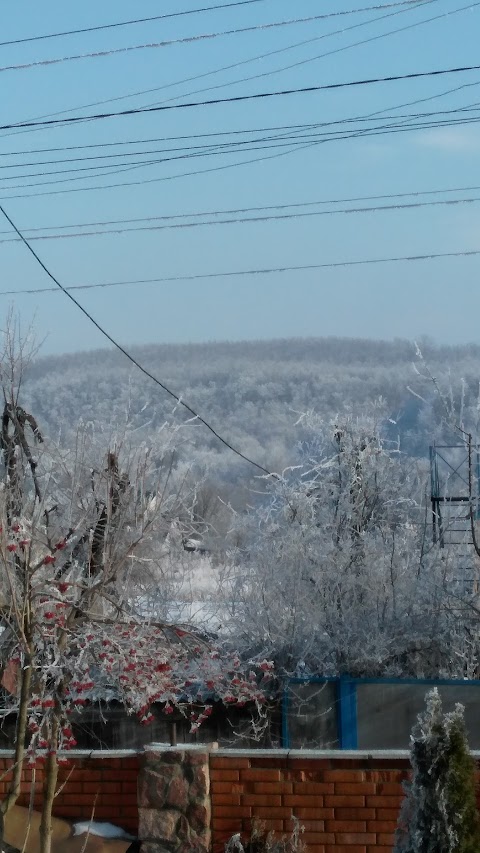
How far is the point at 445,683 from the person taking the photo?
12742 millimetres

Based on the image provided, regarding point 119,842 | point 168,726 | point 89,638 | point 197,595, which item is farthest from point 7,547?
point 197,595

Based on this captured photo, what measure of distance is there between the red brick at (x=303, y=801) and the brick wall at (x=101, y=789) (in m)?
0.97

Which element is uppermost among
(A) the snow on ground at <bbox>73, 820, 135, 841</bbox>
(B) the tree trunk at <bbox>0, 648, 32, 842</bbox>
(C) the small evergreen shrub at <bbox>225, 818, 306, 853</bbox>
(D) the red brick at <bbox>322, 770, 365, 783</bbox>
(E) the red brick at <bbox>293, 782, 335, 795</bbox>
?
(B) the tree trunk at <bbox>0, 648, 32, 842</bbox>

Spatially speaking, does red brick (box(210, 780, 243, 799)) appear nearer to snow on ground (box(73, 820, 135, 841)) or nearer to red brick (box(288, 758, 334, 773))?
red brick (box(288, 758, 334, 773))

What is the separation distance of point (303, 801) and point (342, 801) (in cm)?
24

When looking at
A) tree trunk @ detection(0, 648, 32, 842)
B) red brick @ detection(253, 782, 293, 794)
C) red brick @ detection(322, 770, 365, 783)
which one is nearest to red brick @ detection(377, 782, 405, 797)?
red brick @ detection(322, 770, 365, 783)

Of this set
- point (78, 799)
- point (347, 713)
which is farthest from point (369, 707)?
point (78, 799)

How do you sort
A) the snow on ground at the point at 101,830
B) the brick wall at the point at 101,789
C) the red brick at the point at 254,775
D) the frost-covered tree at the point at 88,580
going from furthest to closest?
the frost-covered tree at the point at 88,580 < the brick wall at the point at 101,789 < the snow on ground at the point at 101,830 < the red brick at the point at 254,775

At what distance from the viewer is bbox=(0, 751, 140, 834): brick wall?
670cm

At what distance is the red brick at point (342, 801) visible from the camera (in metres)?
6.31

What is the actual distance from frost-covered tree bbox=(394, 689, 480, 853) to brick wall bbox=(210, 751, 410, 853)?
687mm

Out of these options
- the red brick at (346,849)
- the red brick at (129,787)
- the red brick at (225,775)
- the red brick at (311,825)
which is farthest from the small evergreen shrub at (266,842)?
the red brick at (129,787)

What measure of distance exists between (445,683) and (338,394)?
64843 millimetres

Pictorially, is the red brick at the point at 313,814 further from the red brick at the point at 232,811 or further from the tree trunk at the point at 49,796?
the tree trunk at the point at 49,796
